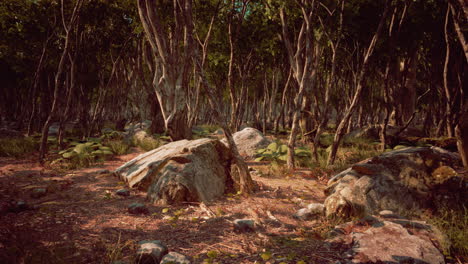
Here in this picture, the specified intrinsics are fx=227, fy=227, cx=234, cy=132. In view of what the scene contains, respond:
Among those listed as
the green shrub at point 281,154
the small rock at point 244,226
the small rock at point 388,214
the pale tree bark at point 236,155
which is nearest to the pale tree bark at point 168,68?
the pale tree bark at point 236,155

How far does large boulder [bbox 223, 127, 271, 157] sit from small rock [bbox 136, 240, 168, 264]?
5.86 m

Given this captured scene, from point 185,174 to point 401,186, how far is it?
3.33 m

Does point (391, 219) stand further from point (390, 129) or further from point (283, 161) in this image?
point (390, 129)

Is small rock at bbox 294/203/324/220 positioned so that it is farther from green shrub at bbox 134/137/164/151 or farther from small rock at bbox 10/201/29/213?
green shrub at bbox 134/137/164/151

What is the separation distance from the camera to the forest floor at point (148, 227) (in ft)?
7.16

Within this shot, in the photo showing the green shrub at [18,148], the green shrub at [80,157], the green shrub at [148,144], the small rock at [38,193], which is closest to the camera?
the small rock at [38,193]

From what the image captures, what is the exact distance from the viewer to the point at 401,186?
3.38 m

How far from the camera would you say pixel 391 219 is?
283cm

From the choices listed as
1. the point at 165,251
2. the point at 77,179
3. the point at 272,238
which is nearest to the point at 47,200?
the point at 77,179

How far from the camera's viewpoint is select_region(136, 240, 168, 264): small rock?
2.08m

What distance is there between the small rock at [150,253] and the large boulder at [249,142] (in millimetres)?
5857

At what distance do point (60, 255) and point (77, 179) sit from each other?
11.3 ft

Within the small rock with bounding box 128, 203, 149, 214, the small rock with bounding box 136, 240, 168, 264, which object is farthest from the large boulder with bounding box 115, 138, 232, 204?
the small rock with bounding box 136, 240, 168, 264

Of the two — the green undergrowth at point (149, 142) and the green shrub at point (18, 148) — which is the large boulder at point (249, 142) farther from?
the green shrub at point (18, 148)
